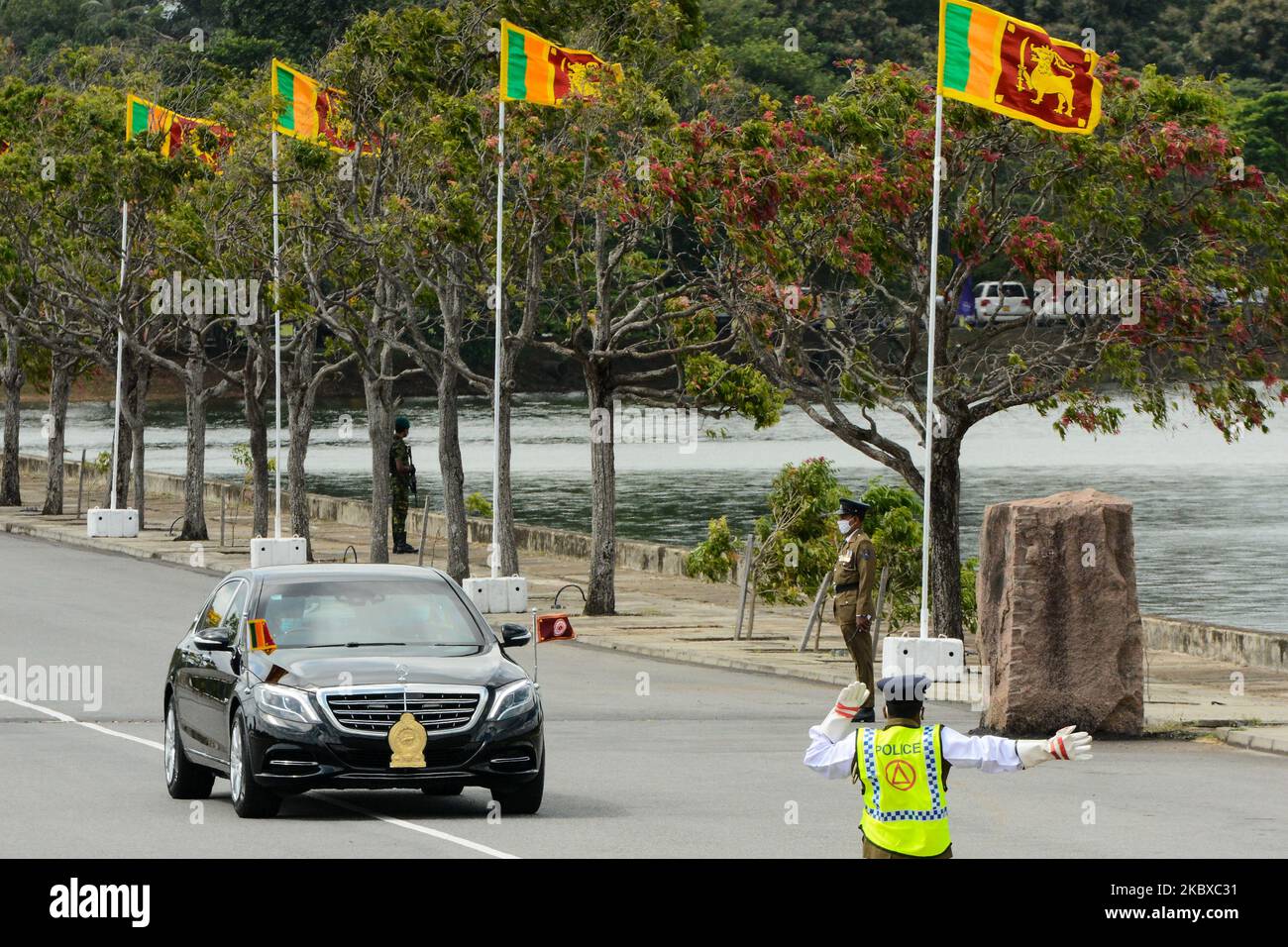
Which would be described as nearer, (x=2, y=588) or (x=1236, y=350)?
(x=1236, y=350)

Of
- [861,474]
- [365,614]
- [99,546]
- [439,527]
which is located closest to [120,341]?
[99,546]

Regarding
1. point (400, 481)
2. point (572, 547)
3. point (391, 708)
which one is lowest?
point (572, 547)

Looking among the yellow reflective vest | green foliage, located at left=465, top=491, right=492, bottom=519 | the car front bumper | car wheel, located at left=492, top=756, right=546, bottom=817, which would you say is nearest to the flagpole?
green foliage, located at left=465, top=491, right=492, bottom=519

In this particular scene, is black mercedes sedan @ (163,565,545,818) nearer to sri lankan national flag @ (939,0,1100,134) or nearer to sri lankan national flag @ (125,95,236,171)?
sri lankan national flag @ (939,0,1100,134)

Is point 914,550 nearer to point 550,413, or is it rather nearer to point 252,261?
point 252,261

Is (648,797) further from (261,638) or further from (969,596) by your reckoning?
(969,596)

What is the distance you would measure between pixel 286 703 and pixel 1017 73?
43.7ft

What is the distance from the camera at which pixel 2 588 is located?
33.3m

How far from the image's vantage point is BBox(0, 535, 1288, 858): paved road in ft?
43.4

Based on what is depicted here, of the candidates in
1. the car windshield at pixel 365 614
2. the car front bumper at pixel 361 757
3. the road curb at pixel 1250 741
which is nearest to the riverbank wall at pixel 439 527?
the road curb at pixel 1250 741

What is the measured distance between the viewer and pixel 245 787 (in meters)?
14.1

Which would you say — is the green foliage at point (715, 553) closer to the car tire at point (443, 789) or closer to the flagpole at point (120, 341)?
the flagpole at point (120, 341)
